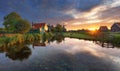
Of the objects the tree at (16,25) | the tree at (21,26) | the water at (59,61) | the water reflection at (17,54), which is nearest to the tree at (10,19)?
the tree at (16,25)

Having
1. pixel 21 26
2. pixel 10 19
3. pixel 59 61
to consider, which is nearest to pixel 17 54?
pixel 59 61

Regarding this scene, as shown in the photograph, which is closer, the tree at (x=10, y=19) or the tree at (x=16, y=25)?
the tree at (x=16, y=25)

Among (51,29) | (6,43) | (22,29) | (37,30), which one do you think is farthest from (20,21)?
(51,29)

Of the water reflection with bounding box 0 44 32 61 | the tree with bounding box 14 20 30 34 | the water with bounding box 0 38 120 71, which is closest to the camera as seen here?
the water with bounding box 0 38 120 71

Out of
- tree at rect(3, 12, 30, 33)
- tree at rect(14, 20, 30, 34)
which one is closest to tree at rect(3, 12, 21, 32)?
tree at rect(3, 12, 30, 33)

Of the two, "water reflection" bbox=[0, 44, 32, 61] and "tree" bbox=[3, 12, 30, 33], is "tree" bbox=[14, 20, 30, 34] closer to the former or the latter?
"tree" bbox=[3, 12, 30, 33]

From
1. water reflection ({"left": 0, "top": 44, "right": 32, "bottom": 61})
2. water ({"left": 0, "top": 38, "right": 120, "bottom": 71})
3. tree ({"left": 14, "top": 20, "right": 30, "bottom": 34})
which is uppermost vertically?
tree ({"left": 14, "top": 20, "right": 30, "bottom": 34})

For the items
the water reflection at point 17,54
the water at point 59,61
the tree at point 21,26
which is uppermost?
the tree at point 21,26

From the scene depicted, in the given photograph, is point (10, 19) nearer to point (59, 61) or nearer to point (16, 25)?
point (16, 25)

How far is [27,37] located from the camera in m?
55.8

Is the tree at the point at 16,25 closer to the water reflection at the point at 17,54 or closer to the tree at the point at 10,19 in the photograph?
the tree at the point at 10,19

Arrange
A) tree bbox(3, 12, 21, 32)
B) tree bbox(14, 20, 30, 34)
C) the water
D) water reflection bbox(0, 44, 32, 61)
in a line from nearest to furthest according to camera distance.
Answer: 1. the water
2. water reflection bbox(0, 44, 32, 61)
3. tree bbox(14, 20, 30, 34)
4. tree bbox(3, 12, 21, 32)

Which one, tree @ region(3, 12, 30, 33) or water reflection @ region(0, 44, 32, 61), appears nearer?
water reflection @ region(0, 44, 32, 61)

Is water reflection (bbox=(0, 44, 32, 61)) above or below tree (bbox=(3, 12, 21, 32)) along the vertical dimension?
below
